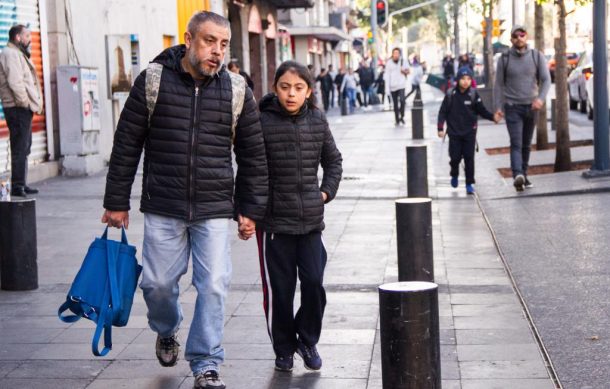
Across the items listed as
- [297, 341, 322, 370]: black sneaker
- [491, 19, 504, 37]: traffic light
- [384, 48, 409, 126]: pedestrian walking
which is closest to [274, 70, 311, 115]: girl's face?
[297, 341, 322, 370]: black sneaker

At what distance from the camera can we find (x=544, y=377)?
5.98 metres

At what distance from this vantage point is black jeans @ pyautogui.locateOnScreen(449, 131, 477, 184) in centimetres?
1438

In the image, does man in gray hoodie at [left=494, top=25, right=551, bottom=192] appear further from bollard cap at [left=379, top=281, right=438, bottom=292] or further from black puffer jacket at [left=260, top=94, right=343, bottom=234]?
bollard cap at [left=379, top=281, right=438, bottom=292]

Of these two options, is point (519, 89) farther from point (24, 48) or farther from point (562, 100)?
point (24, 48)

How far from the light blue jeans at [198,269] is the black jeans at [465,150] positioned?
8.72 meters

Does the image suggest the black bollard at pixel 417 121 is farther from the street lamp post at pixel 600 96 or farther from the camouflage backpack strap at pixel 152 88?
the camouflage backpack strap at pixel 152 88

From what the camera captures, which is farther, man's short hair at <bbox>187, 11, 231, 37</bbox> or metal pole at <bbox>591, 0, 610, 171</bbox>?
metal pole at <bbox>591, 0, 610, 171</bbox>

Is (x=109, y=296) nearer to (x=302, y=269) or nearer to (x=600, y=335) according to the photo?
(x=302, y=269)

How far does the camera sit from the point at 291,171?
6172 mm

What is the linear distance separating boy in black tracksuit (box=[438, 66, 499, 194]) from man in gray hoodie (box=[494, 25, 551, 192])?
458 millimetres

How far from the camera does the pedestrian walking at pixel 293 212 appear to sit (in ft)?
20.2

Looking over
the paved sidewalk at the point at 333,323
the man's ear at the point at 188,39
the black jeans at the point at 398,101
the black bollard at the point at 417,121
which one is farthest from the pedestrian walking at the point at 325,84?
the man's ear at the point at 188,39

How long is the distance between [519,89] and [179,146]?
873cm

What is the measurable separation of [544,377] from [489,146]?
16311 millimetres
